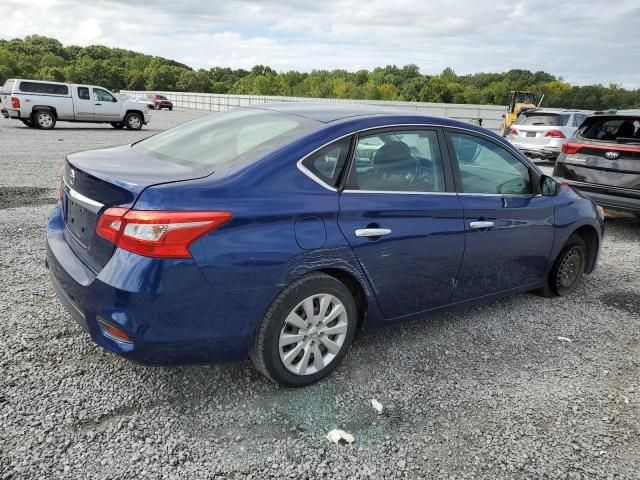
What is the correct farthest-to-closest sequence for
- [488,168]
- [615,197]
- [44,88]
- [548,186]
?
[44,88], [615,197], [548,186], [488,168]

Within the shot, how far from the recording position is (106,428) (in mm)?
2625

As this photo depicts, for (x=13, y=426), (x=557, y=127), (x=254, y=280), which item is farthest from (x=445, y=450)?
(x=557, y=127)

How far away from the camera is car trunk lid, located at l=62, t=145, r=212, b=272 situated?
2.58 meters

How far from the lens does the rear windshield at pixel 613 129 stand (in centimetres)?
686

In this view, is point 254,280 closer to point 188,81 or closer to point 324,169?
point 324,169

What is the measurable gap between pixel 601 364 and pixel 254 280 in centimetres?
260

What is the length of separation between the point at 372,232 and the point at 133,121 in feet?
68.2

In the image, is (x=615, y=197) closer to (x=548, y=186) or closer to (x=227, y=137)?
(x=548, y=186)

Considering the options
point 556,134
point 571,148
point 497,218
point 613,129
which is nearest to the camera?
point 497,218

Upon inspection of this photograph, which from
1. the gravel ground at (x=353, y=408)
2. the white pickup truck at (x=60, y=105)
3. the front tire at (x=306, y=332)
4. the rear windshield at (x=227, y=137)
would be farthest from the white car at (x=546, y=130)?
the white pickup truck at (x=60, y=105)

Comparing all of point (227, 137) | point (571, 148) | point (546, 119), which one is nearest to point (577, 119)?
point (546, 119)

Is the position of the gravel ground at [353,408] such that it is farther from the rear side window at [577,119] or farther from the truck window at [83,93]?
the truck window at [83,93]

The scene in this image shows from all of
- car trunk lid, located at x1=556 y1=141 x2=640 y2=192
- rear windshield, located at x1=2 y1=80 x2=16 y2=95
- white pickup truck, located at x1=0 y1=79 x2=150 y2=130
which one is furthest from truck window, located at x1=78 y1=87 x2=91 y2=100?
car trunk lid, located at x1=556 y1=141 x2=640 y2=192

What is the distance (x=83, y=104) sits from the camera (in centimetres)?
2008
